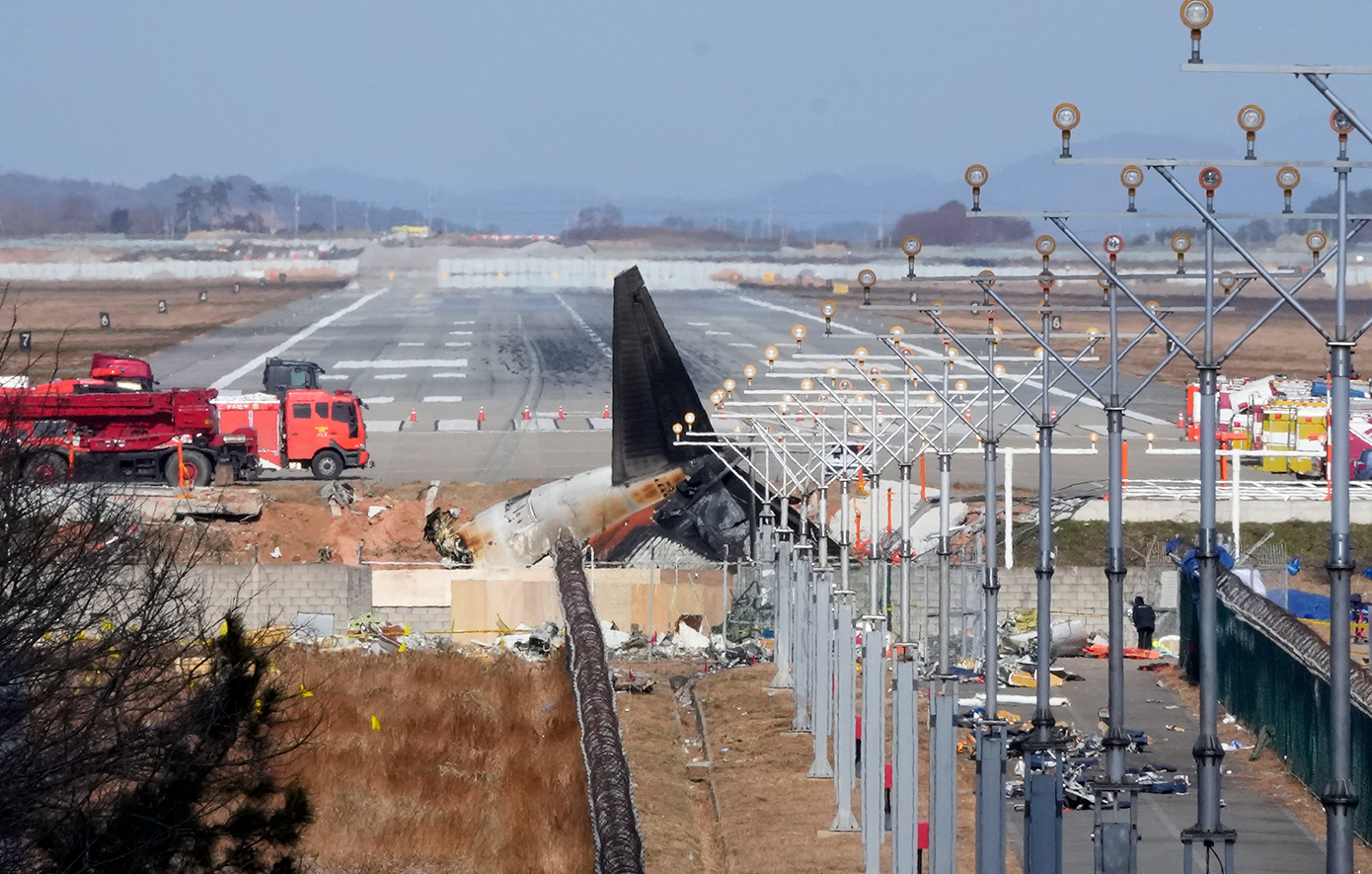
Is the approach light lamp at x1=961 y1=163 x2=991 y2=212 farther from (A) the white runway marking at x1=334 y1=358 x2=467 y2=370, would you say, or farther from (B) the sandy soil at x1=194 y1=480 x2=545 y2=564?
(A) the white runway marking at x1=334 y1=358 x2=467 y2=370

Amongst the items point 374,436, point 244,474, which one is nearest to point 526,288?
point 374,436

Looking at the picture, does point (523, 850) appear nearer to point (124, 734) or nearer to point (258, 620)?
point (124, 734)

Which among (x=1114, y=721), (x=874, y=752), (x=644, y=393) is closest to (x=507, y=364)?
(x=644, y=393)

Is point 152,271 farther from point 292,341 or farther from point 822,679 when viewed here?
point 822,679

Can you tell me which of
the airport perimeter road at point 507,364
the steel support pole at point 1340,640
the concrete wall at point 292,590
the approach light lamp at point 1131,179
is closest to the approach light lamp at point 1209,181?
the approach light lamp at point 1131,179

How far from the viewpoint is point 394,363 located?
107562 mm

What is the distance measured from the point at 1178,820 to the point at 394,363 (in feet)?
270

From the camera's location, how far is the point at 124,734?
64.6ft

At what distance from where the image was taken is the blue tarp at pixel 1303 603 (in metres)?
46.7

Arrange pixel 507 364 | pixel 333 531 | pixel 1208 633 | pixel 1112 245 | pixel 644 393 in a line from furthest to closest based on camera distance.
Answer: pixel 507 364 < pixel 333 531 < pixel 644 393 < pixel 1112 245 < pixel 1208 633

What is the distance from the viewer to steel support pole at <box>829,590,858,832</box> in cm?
2811

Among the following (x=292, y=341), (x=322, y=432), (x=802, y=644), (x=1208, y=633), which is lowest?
(x=802, y=644)

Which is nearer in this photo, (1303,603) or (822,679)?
(822,679)

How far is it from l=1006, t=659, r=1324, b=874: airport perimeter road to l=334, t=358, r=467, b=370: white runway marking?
70204 millimetres
